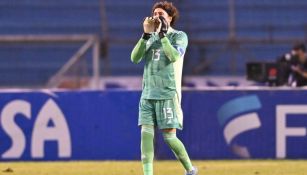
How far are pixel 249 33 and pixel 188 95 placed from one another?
926 cm

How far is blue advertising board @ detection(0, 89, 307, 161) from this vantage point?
663 inches

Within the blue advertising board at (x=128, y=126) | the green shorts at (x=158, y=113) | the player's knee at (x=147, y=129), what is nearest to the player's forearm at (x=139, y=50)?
the green shorts at (x=158, y=113)

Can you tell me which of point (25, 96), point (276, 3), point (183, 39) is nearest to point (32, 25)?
point (276, 3)

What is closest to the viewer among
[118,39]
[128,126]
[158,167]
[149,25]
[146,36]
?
[149,25]

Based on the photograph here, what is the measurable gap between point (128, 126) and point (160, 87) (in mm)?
5244

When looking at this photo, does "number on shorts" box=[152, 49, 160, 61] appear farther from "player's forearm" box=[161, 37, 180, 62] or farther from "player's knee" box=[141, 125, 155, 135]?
"player's knee" box=[141, 125, 155, 135]

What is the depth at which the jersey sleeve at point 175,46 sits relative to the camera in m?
11.6

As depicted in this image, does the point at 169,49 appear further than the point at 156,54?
No

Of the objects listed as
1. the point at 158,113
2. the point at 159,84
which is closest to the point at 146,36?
the point at 159,84

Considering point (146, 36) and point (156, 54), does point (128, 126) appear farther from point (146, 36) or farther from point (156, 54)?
point (146, 36)

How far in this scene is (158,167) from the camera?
50.6 ft

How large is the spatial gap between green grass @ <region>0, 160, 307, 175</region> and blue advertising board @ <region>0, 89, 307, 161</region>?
388 mm

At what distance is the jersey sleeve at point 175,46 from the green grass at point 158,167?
2766mm

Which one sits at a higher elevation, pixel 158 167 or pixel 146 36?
pixel 146 36
